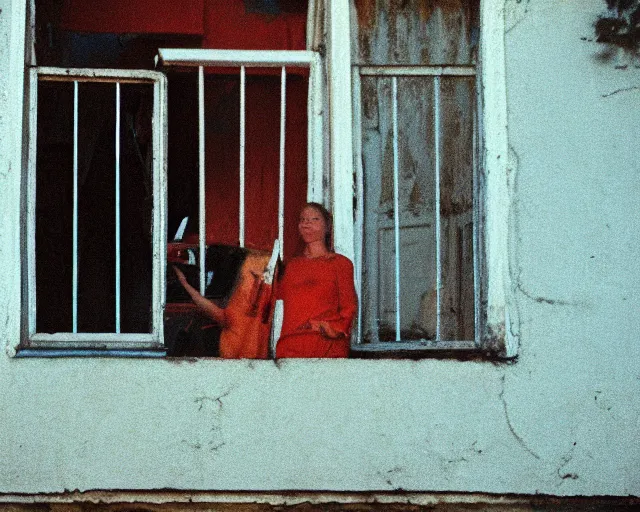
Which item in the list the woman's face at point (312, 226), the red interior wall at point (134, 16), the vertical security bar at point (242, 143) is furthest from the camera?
the red interior wall at point (134, 16)

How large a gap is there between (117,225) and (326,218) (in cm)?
96

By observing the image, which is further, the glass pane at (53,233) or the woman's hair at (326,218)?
the glass pane at (53,233)

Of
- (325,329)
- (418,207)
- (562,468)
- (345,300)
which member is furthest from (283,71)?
(562,468)

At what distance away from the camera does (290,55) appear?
5.55 m

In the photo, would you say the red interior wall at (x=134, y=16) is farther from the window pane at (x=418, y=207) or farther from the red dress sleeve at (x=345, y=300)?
the red dress sleeve at (x=345, y=300)

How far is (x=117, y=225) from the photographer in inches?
206

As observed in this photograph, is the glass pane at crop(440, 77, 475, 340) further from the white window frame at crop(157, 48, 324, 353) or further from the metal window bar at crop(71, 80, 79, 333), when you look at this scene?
the metal window bar at crop(71, 80, 79, 333)

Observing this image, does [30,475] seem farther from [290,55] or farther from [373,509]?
[290,55]

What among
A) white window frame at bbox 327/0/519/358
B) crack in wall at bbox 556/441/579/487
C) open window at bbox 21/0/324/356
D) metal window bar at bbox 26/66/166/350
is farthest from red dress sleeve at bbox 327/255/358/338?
crack in wall at bbox 556/441/579/487

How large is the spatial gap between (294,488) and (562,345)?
1350mm

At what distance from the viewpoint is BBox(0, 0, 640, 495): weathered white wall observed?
494cm

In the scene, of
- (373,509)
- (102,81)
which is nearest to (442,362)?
(373,509)

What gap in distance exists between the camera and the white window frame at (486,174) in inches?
203

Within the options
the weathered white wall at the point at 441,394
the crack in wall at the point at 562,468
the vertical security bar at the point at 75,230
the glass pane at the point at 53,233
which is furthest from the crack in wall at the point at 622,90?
the glass pane at the point at 53,233
